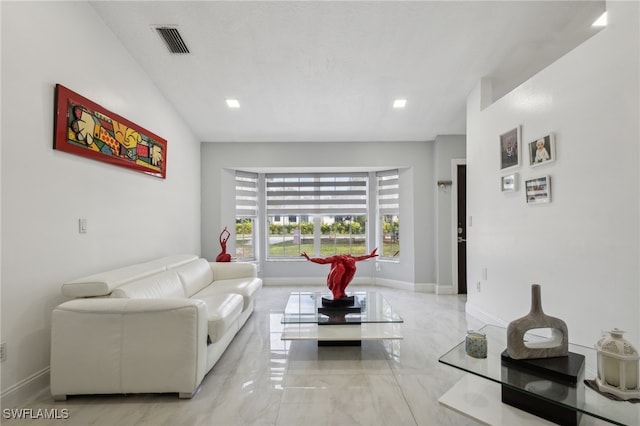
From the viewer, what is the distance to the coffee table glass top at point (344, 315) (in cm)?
267

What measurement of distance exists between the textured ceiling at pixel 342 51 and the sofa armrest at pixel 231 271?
214 cm

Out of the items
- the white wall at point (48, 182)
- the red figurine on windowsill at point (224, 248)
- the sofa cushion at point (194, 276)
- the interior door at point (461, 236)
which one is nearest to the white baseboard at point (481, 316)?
the interior door at point (461, 236)

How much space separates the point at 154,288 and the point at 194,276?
0.80 m

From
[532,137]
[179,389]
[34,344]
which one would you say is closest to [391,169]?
[532,137]

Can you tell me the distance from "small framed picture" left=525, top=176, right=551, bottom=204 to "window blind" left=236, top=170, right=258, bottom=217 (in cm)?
438

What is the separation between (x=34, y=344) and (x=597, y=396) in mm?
3200

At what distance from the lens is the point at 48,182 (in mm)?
2119

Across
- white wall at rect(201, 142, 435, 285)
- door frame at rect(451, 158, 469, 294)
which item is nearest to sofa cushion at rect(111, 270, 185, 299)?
white wall at rect(201, 142, 435, 285)

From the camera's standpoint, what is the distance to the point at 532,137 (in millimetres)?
2668

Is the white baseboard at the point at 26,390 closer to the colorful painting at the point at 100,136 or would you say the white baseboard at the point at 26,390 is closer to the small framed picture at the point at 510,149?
the colorful painting at the point at 100,136

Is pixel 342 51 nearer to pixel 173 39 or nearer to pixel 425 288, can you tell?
pixel 173 39

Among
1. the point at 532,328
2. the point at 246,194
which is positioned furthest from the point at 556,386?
the point at 246,194

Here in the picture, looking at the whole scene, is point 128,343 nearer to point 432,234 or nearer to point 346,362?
point 346,362

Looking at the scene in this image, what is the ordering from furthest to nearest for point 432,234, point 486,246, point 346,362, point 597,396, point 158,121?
point 432,234, point 158,121, point 486,246, point 346,362, point 597,396
